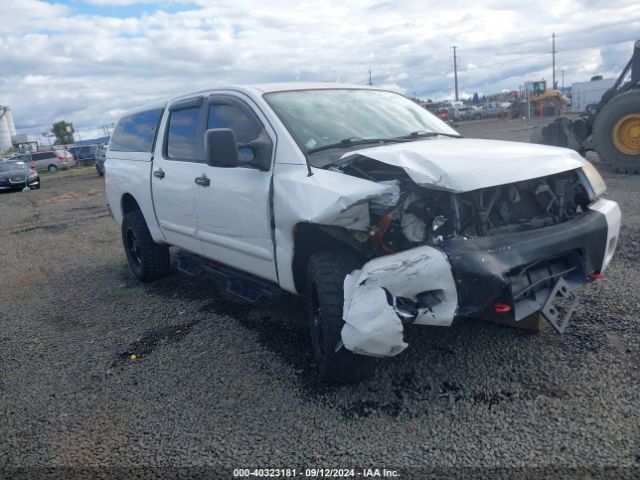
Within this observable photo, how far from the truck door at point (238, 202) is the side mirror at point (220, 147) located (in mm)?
184

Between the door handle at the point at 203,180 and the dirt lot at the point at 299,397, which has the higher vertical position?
the door handle at the point at 203,180

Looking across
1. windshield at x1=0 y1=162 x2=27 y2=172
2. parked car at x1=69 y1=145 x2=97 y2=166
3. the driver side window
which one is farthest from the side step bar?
parked car at x1=69 y1=145 x2=97 y2=166

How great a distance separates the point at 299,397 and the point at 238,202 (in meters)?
1.48

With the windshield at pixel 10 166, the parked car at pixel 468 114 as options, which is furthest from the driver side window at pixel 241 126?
the parked car at pixel 468 114

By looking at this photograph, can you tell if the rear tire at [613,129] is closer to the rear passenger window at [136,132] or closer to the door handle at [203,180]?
the rear passenger window at [136,132]

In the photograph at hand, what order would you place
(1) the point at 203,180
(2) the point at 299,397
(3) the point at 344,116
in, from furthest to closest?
(1) the point at 203,180 < (3) the point at 344,116 < (2) the point at 299,397

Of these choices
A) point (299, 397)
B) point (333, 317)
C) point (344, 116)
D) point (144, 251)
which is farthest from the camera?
point (144, 251)

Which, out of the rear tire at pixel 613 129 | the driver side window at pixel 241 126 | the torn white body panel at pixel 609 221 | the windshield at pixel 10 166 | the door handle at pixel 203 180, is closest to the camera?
the torn white body panel at pixel 609 221

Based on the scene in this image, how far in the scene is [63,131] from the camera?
77375 millimetres

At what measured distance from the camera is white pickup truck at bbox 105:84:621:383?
270cm

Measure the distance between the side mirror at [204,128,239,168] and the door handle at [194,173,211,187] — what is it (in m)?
0.63

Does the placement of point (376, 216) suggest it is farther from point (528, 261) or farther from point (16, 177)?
point (16, 177)

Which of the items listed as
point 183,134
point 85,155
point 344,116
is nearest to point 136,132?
point 183,134

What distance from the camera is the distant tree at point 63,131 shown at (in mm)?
76000
